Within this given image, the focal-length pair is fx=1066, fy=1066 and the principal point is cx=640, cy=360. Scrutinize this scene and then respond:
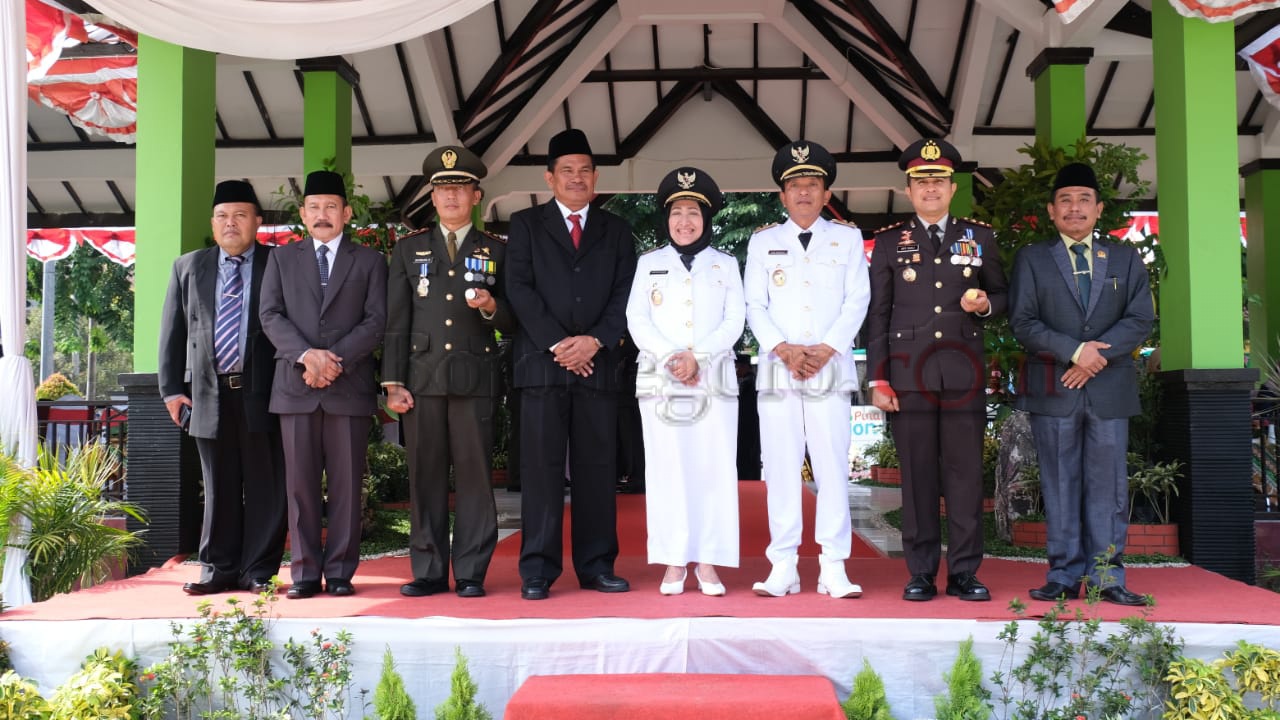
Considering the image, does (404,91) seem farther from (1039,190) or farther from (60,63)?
(1039,190)

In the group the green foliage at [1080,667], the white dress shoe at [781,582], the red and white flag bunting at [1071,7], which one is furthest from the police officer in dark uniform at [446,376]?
the red and white flag bunting at [1071,7]

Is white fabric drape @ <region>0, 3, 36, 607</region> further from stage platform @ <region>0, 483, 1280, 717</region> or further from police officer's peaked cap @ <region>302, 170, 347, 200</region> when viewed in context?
police officer's peaked cap @ <region>302, 170, 347, 200</region>

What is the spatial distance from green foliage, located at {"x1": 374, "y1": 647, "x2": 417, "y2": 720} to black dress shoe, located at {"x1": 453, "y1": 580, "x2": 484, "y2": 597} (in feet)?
1.93

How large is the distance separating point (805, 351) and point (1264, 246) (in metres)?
10.8

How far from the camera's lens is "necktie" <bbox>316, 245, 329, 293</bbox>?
14.6 ft

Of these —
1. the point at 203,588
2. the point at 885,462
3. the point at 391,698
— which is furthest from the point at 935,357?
the point at 885,462

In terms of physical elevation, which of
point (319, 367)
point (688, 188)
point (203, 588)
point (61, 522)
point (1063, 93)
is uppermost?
point (1063, 93)

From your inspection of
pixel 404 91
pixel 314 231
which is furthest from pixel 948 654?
pixel 404 91

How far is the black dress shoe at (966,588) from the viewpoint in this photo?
4062mm

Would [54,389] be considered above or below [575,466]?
above

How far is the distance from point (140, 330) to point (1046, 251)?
14.5 feet

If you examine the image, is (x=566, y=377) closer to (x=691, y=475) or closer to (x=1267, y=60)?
(x=691, y=475)

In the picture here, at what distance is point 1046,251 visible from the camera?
4.36 m

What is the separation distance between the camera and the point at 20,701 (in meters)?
3.38
